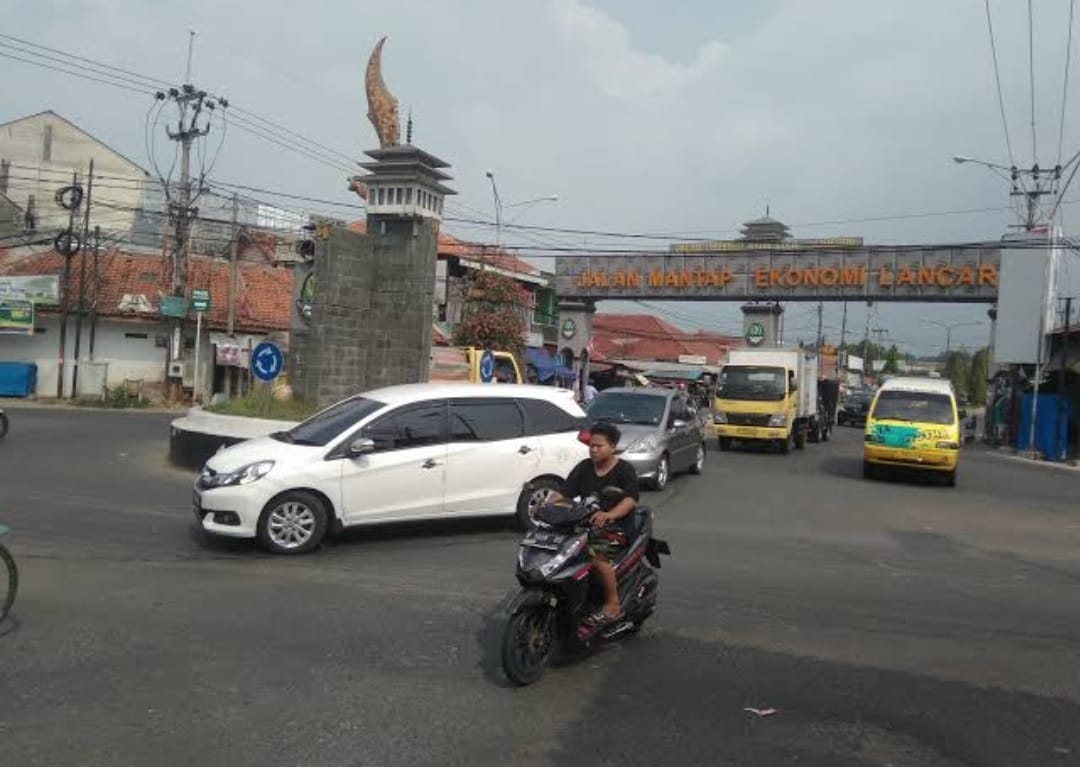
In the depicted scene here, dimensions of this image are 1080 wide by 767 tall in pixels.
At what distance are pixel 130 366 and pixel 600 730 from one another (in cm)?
3445

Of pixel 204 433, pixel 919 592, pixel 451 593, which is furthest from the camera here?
pixel 204 433

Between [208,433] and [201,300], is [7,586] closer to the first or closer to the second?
[208,433]

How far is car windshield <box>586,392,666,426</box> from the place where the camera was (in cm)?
1616

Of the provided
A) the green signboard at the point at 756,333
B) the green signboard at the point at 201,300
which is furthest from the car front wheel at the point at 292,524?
the green signboard at the point at 756,333

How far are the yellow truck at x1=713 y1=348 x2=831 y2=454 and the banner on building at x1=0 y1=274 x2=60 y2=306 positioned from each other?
23.9 m

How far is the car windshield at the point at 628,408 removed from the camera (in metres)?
16.2

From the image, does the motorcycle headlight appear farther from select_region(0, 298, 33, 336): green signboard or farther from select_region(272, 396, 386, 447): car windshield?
select_region(0, 298, 33, 336): green signboard

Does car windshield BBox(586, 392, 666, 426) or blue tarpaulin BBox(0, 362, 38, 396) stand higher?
car windshield BBox(586, 392, 666, 426)

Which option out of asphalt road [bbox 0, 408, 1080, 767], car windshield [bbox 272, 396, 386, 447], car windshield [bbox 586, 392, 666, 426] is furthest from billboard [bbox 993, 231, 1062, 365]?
car windshield [bbox 272, 396, 386, 447]

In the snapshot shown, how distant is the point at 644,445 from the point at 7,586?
1022 cm

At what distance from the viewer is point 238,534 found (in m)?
8.98

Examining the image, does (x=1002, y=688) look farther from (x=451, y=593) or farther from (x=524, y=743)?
(x=451, y=593)

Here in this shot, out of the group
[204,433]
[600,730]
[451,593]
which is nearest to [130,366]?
[204,433]

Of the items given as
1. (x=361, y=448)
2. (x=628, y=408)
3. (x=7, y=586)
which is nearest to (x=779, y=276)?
(x=628, y=408)
